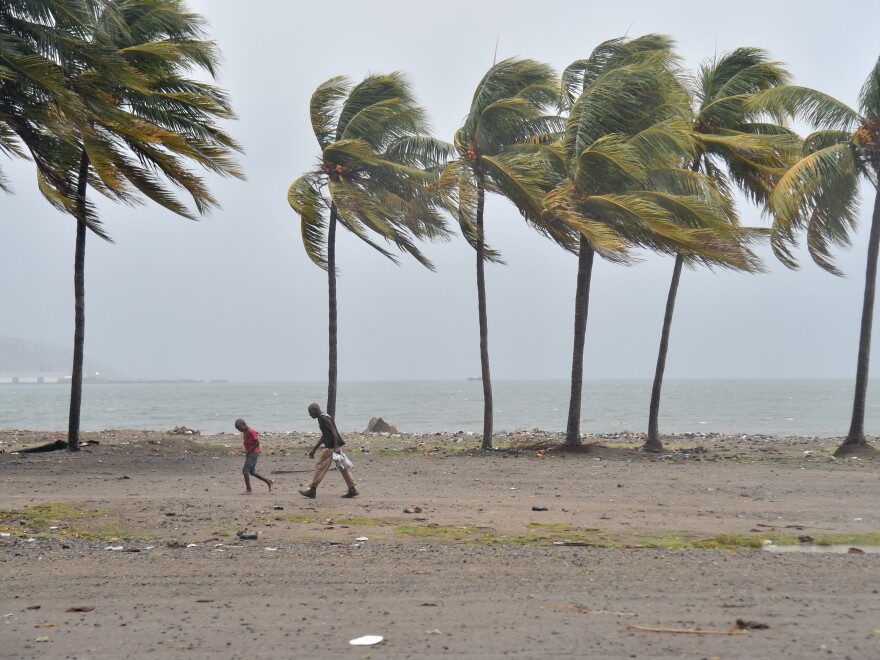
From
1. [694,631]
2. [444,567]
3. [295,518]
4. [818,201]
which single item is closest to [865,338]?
[818,201]

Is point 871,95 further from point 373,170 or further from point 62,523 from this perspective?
point 62,523

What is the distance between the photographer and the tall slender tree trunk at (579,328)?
21.4m

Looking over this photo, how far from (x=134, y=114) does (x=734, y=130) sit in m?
14.3

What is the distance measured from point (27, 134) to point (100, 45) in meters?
2.23

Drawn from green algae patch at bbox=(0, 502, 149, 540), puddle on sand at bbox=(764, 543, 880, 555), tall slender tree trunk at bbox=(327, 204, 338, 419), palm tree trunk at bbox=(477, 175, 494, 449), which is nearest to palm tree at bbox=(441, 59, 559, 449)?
palm tree trunk at bbox=(477, 175, 494, 449)

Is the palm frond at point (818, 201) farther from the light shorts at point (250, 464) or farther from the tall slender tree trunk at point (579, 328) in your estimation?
the light shorts at point (250, 464)

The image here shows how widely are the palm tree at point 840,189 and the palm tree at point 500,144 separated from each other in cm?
563

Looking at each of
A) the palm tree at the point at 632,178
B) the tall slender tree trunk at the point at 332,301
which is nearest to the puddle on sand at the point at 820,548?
the palm tree at the point at 632,178

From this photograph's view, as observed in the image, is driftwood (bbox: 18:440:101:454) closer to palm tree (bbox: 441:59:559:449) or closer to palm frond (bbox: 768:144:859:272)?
palm tree (bbox: 441:59:559:449)

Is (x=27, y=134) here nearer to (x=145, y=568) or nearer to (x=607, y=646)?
(x=145, y=568)

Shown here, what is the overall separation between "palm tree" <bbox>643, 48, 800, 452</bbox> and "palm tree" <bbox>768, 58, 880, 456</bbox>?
0.84m

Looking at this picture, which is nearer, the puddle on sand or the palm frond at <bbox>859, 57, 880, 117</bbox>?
the puddle on sand

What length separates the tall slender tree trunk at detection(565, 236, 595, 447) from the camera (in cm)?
2142

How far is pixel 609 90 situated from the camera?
20422mm
